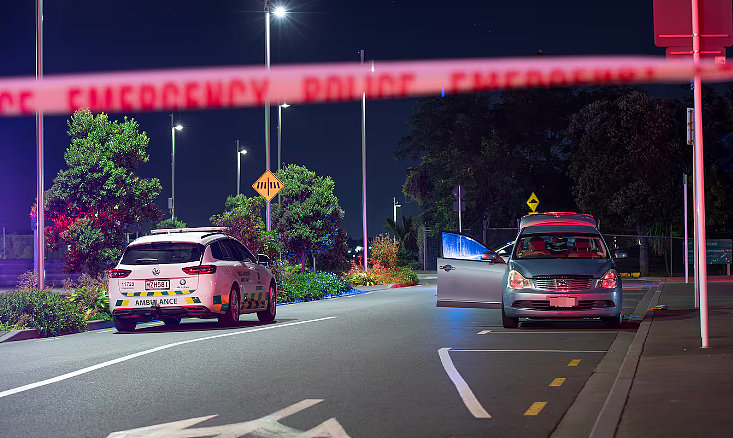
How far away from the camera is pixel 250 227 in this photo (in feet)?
97.1

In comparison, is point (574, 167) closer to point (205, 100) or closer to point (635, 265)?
point (635, 265)

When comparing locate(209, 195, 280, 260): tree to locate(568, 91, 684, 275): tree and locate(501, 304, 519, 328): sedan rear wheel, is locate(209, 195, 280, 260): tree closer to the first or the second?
locate(501, 304, 519, 328): sedan rear wheel

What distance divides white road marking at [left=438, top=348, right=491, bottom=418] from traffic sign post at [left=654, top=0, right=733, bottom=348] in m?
3.27

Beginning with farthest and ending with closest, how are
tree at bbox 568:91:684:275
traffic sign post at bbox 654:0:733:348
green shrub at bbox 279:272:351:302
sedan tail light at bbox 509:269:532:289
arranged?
1. tree at bbox 568:91:684:275
2. green shrub at bbox 279:272:351:302
3. sedan tail light at bbox 509:269:532:289
4. traffic sign post at bbox 654:0:733:348

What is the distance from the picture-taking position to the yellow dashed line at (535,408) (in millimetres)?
8219

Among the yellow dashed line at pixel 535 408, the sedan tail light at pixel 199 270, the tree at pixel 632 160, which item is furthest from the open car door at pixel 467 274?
the tree at pixel 632 160

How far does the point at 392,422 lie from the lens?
25.8 feet

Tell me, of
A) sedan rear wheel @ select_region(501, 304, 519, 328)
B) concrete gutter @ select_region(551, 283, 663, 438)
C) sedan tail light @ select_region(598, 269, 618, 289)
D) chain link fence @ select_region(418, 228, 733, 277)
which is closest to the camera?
concrete gutter @ select_region(551, 283, 663, 438)

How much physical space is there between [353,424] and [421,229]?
5023 centimetres

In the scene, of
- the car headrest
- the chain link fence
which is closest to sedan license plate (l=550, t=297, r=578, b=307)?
the car headrest

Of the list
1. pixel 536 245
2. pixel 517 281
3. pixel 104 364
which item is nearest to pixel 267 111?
pixel 536 245

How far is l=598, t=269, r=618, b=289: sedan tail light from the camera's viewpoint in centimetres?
1523

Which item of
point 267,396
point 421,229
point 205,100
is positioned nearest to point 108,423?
point 267,396

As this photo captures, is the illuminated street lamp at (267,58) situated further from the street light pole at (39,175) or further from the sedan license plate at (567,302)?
the sedan license plate at (567,302)
